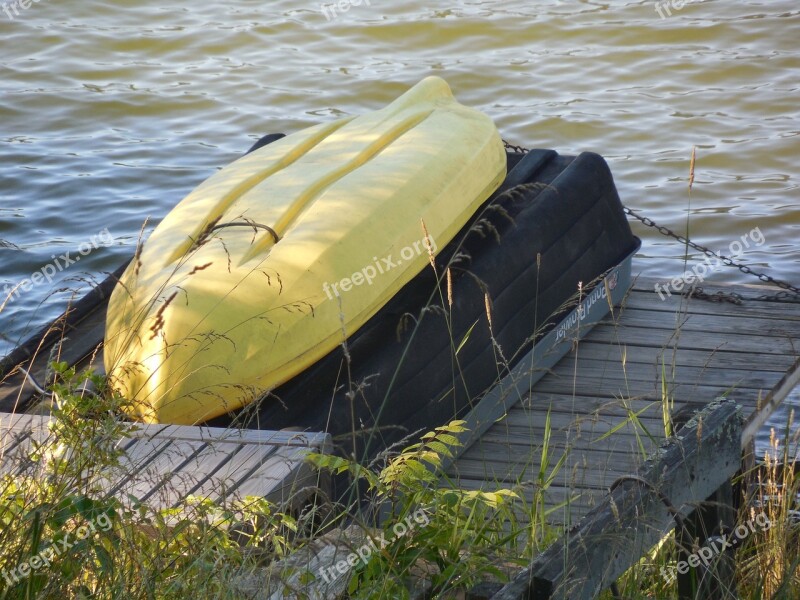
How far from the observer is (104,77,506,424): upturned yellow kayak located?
13.1 ft

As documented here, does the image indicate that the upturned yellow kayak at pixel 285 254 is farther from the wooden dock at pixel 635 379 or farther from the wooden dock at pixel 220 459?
the wooden dock at pixel 635 379

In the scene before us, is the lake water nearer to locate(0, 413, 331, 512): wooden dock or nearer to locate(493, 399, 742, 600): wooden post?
locate(0, 413, 331, 512): wooden dock

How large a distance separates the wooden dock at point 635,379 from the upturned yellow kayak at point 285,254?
782 mm

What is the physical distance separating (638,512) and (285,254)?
235 centimetres

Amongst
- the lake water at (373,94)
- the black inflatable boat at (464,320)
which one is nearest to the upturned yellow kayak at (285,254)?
the black inflatable boat at (464,320)

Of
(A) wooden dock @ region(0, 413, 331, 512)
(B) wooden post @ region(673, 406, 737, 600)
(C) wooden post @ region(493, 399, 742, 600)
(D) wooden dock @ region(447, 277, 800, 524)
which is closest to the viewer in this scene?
(C) wooden post @ region(493, 399, 742, 600)

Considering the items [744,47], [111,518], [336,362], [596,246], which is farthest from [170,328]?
[744,47]

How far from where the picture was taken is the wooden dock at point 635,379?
4332 millimetres

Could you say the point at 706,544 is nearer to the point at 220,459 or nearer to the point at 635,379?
the point at 220,459

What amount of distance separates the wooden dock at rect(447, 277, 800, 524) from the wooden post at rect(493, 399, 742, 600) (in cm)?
131

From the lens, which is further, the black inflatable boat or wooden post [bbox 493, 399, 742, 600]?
the black inflatable boat

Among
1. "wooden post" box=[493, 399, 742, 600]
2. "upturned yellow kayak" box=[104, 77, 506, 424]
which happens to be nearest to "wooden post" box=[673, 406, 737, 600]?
"wooden post" box=[493, 399, 742, 600]

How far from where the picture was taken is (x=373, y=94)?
36.1 ft

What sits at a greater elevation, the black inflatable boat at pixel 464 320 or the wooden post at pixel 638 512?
the wooden post at pixel 638 512
